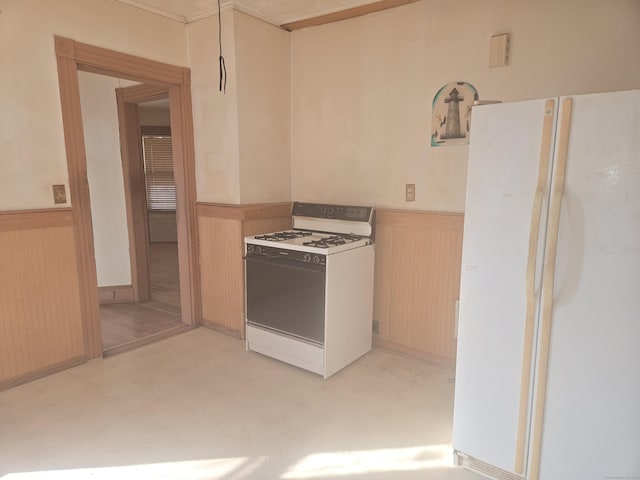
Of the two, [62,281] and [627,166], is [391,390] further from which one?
[62,281]

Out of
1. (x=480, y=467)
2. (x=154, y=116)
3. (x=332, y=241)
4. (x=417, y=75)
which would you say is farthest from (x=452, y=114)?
(x=154, y=116)

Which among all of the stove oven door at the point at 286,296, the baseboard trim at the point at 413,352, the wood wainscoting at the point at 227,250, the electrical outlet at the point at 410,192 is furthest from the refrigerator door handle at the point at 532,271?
the wood wainscoting at the point at 227,250

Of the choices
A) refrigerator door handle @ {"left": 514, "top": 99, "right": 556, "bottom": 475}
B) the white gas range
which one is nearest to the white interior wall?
the white gas range

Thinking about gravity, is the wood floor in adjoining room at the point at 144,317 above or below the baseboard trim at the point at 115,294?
below

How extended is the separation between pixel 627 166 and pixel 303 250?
1748 mm

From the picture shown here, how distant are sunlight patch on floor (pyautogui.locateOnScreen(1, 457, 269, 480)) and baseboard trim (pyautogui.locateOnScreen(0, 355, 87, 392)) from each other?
90 centimetres

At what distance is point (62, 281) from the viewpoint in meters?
2.77

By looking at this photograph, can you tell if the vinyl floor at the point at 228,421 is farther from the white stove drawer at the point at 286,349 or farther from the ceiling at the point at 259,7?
the ceiling at the point at 259,7

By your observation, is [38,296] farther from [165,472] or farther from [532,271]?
[532,271]

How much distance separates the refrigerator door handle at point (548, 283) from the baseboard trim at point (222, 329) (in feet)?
7.45

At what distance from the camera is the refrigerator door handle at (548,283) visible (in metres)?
1.55

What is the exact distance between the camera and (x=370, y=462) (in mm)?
1960

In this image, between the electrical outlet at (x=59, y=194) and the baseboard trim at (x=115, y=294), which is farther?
the baseboard trim at (x=115, y=294)

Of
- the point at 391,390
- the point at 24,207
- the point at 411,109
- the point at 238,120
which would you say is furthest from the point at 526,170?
the point at 24,207
